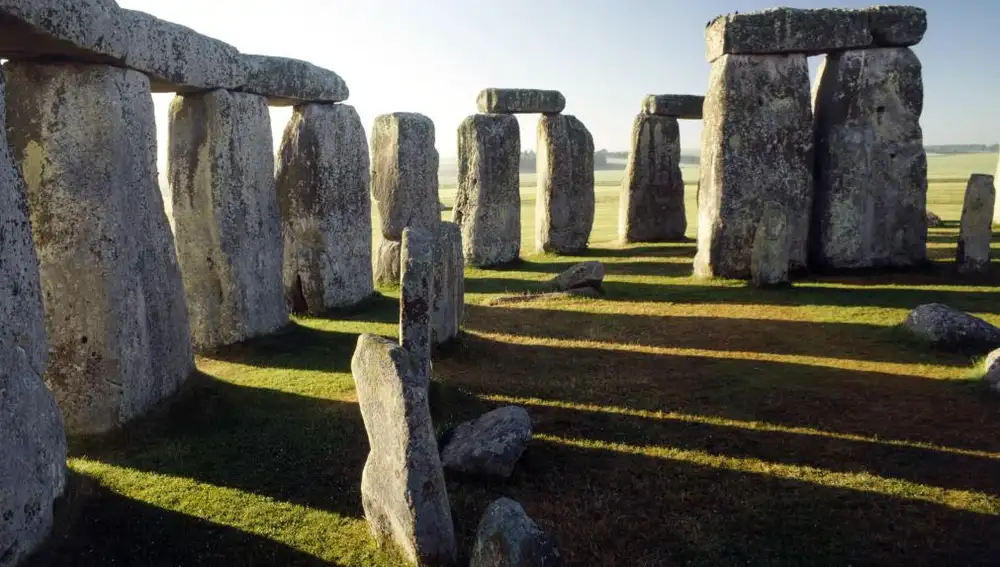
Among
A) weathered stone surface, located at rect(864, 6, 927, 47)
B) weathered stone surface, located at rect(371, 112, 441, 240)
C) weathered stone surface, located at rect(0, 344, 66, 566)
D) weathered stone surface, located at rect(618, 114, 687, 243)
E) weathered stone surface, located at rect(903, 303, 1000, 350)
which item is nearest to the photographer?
weathered stone surface, located at rect(0, 344, 66, 566)

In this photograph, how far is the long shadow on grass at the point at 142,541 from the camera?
4.93m

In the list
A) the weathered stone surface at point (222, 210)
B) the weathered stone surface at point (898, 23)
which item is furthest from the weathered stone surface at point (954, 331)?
the weathered stone surface at point (222, 210)

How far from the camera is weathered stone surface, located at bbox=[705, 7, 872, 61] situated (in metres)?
13.3

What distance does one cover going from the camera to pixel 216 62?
908 cm

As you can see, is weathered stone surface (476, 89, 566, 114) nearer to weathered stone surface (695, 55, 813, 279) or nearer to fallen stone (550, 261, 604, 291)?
weathered stone surface (695, 55, 813, 279)

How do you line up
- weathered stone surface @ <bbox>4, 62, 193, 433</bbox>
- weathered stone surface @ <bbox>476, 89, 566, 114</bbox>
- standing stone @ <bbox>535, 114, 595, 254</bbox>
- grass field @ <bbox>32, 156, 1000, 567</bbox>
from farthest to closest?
1. standing stone @ <bbox>535, 114, 595, 254</bbox>
2. weathered stone surface @ <bbox>476, 89, 566, 114</bbox>
3. weathered stone surface @ <bbox>4, 62, 193, 433</bbox>
4. grass field @ <bbox>32, 156, 1000, 567</bbox>

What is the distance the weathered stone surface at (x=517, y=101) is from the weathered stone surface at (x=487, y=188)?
291mm

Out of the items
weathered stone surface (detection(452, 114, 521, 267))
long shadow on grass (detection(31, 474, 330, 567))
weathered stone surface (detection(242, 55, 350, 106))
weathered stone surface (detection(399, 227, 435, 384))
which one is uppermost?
weathered stone surface (detection(242, 55, 350, 106))

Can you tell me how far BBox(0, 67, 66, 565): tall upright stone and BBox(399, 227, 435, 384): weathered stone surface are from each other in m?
2.82

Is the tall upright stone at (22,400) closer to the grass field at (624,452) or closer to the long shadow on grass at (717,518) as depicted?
the grass field at (624,452)

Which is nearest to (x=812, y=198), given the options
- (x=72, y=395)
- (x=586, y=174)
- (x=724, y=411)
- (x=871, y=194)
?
(x=871, y=194)

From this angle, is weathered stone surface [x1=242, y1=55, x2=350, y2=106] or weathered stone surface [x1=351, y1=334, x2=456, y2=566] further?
weathered stone surface [x1=242, y1=55, x2=350, y2=106]

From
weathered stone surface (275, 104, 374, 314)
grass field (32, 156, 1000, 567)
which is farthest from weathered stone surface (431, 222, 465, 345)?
weathered stone surface (275, 104, 374, 314)

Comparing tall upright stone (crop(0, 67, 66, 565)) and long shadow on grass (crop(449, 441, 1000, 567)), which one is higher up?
tall upright stone (crop(0, 67, 66, 565))
